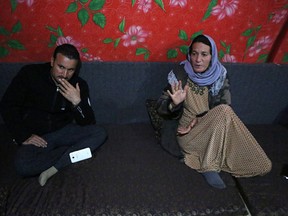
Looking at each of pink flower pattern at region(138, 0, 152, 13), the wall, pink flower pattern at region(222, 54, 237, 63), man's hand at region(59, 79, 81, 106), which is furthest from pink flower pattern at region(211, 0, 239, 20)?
man's hand at region(59, 79, 81, 106)

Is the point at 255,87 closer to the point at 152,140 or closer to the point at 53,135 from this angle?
the point at 152,140

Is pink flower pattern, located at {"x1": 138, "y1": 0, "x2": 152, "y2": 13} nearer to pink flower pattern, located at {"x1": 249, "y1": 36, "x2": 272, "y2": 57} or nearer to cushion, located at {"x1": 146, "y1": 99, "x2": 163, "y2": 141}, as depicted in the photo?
cushion, located at {"x1": 146, "y1": 99, "x2": 163, "y2": 141}

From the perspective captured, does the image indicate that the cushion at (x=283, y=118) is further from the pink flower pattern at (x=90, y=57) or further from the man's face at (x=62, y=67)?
the man's face at (x=62, y=67)

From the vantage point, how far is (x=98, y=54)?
2436mm

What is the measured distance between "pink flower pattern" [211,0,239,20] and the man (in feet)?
3.79

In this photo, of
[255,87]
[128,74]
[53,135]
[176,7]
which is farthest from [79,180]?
[255,87]

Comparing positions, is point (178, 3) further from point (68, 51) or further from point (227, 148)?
point (227, 148)

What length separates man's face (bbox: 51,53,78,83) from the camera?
1952 millimetres

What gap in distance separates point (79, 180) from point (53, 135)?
1.49 feet

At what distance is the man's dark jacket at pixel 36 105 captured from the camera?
2.05m

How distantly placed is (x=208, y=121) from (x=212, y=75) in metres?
0.38

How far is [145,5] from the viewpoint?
88.6 inches

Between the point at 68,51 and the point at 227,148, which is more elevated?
the point at 68,51

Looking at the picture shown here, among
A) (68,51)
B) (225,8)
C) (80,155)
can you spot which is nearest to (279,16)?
(225,8)
